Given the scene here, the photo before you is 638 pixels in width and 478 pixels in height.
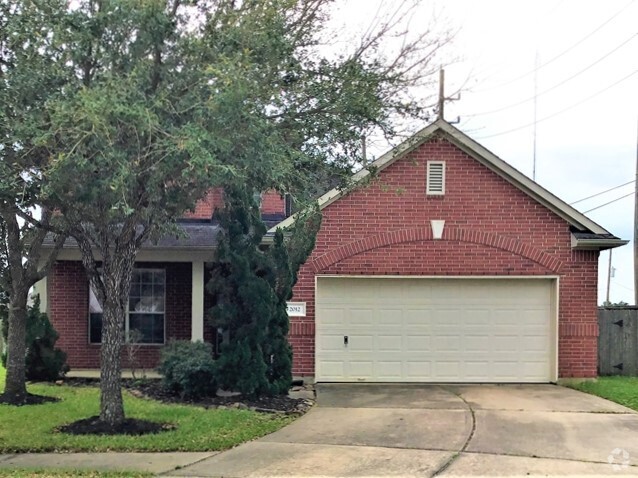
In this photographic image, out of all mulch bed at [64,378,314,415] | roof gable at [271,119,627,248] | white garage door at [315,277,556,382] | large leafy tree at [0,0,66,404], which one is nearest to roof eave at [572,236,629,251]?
roof gable at [271,119,627,248]

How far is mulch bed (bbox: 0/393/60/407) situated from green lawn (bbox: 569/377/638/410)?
9.61 m

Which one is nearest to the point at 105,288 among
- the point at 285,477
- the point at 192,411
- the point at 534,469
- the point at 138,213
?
the point at 138,213

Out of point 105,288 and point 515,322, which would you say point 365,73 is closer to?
point 105,288

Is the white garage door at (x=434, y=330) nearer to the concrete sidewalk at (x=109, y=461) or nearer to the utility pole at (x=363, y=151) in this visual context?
the utility pole at (x=363, y=151)

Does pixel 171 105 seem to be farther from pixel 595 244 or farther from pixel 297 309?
pixel 595 244

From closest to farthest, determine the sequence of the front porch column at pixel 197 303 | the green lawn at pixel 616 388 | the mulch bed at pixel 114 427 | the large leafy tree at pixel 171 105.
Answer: the large leafy tree at pixel 171 105 < the mulch bed at pixel 114 427 < the green lawn at pixel 616 388 < the front porch column at pixel 197 303

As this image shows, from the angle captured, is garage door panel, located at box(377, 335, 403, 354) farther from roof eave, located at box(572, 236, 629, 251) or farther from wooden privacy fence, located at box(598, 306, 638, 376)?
wooden privacy fence, located at box(598, 306, 638, 376)

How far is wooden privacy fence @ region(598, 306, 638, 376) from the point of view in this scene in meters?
14.9

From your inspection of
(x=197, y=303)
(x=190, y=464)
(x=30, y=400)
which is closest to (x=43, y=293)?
(x=197, y=303)

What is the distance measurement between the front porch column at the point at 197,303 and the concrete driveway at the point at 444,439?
11.0ft

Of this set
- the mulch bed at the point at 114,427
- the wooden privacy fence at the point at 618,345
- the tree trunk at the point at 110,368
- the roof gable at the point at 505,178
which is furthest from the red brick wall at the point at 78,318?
the wooden privacy fence at the point at 618,345

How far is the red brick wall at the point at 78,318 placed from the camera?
48.8 feet

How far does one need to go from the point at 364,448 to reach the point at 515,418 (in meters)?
3.08

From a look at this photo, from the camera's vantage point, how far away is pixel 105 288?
9000 millimetres
